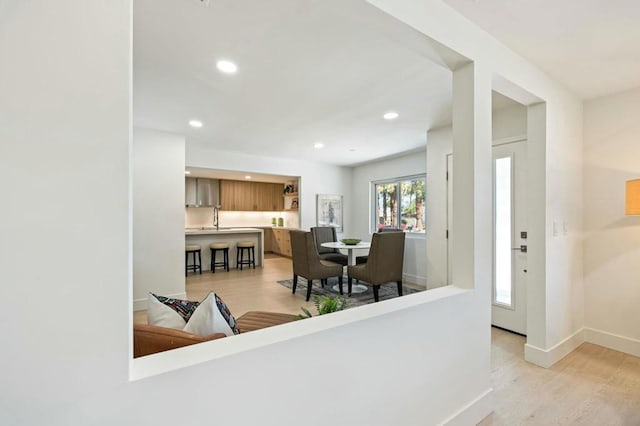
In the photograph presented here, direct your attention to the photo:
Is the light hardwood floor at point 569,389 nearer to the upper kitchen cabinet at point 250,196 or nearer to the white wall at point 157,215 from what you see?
the white wall at point 157,215

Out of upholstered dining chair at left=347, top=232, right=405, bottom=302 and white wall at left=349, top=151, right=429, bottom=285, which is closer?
upholstered dining chair at left=347, top=232, right=405, bottom=302

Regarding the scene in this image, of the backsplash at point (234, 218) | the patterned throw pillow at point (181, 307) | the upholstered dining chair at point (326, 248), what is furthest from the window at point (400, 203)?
the patterned throw pillow at point (181, 307)

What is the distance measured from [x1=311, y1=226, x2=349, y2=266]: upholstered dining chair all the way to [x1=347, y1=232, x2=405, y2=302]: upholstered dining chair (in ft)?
2.95

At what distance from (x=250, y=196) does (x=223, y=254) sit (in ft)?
8.10

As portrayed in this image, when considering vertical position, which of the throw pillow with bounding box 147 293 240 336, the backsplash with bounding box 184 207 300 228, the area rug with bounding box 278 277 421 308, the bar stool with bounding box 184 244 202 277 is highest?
the backsplash with bounding box 184 207 300 228

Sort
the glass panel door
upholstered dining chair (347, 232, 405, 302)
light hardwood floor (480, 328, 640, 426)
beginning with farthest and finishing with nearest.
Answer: upholstered dining chair (347, 232, 405, 302), the glass panel door, light hardwood floor (480, 328, 640, 426)

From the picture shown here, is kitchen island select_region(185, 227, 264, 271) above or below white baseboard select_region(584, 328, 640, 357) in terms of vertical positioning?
above

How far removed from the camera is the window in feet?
18.1

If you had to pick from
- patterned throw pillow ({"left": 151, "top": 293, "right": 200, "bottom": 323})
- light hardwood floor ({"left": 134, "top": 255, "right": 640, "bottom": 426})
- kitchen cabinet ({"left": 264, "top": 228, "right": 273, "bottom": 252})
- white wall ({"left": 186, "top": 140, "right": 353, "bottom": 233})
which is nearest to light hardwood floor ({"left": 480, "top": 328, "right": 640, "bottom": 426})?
light hardwood floor ({"left": 134, "top": 255, "right": 640, "bottom": 426})

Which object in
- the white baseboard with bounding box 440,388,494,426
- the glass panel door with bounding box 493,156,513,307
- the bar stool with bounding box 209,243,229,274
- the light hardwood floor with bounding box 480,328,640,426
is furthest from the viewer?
the bar stool with bounding box 209,243,229,274

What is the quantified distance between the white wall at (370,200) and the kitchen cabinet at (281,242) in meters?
2.08

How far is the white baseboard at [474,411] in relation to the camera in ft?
5.48

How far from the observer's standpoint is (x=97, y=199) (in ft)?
2.52

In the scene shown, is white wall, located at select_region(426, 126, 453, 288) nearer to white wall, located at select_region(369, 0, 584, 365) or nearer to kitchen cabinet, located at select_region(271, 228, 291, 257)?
white wall, located at select_region(369, 0, 584, 365)
